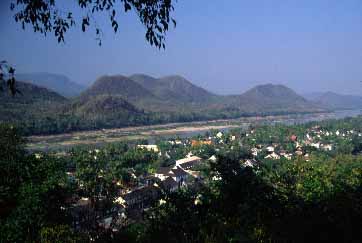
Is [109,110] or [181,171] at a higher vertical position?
[109,110]

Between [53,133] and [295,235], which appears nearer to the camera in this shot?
[295,235]

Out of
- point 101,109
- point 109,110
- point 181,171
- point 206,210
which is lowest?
point 181,171

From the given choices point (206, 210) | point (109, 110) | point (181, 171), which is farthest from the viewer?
point (109, 110)

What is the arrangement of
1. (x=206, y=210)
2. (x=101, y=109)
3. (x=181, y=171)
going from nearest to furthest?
(x=206, y=210)
(x=181, y=171)
(x=101, y=109)

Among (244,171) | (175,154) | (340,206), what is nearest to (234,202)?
(244,171)

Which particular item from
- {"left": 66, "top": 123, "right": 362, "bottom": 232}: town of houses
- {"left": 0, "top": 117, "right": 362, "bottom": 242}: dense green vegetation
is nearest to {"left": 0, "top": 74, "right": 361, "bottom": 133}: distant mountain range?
{"left": 66, "top": 123, "right": 362, "bottom": 232}: town of houses

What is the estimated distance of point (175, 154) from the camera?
32.2 m

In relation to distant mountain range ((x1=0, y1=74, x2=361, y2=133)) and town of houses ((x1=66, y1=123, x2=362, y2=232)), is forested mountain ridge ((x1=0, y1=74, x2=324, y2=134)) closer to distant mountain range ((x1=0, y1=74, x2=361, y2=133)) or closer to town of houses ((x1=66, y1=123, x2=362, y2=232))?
distant mountain range ((x1=0, y1=74, x2=361, y2=133))

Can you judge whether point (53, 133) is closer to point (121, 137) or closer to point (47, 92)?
point (121, 137)

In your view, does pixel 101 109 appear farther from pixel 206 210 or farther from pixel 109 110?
pixel 206 210

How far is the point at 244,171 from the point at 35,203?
400cm

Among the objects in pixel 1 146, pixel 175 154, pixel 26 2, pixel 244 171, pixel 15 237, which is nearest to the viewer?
pixel 26 2

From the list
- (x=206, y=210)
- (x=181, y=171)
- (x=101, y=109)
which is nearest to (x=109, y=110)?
(x=101, y=109)

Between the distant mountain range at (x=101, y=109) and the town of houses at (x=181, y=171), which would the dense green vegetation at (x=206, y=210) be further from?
the distant mountain range at (x=101, y=109)
